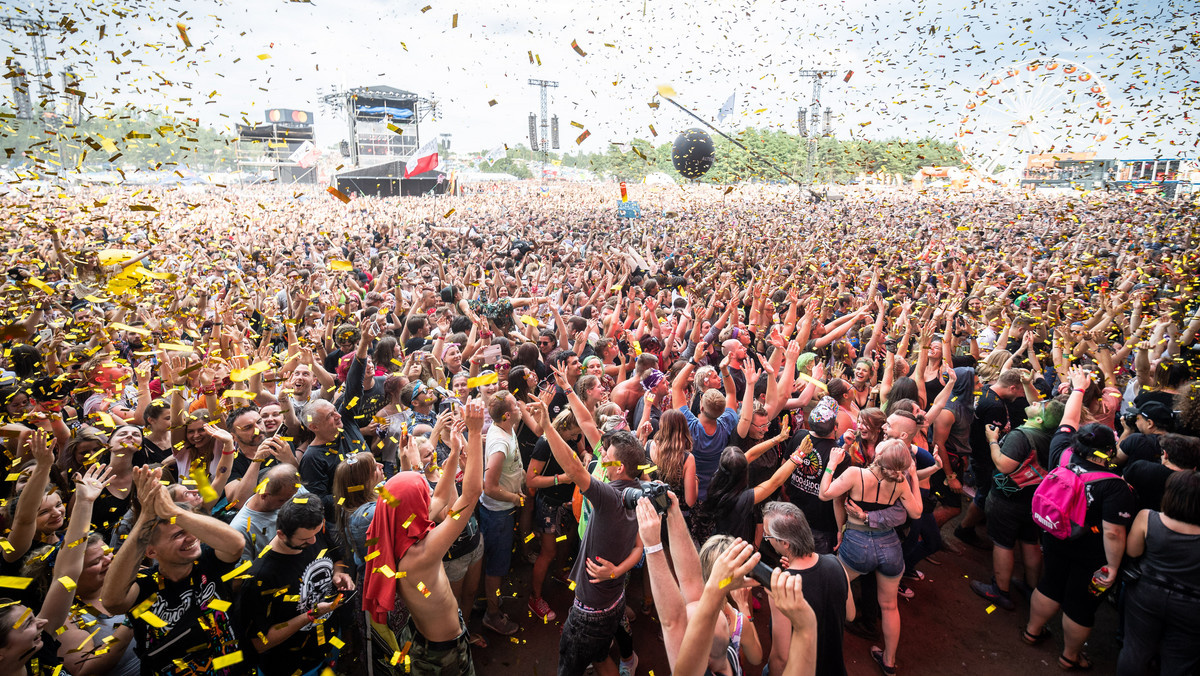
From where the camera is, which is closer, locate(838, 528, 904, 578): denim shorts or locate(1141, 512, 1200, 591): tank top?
locate(1141, 512, 1200, 591): tank top

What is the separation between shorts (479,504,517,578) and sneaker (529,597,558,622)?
434mm

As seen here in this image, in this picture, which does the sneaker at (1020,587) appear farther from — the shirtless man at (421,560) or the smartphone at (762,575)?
the shirtless man at (421,560)

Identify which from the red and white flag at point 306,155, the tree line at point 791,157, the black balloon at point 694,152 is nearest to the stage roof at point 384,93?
the red and white flag at point 306,155

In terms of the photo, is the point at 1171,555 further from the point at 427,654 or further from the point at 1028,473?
the point at 427,654

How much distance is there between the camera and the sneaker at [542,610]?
4.33 meters

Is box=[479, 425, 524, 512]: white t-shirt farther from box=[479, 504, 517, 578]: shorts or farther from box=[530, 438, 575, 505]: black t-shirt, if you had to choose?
box=[530, 438, 575, 505]: black t-shirt

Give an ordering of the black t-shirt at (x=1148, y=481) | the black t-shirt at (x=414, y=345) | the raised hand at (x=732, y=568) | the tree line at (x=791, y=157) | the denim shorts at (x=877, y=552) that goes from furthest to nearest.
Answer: the tree line at (x=791, y=157)
the black t-shirt at (x=414, y=345)
the denim shorts at (x=877, y=552)
the black t-shirt at (x=1148, y=481)
the raised hand at (x=732, y=568)

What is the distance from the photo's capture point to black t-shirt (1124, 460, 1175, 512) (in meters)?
3.49

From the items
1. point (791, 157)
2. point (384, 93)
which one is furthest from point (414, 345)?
point (384, 93)

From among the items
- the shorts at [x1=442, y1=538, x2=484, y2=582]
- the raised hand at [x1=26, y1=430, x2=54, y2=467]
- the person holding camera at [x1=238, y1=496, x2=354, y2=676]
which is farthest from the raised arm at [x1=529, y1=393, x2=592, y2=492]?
the raised hand at [x1=26, y1=430, x2=54, y2=467]

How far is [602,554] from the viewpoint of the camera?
296 centimetres

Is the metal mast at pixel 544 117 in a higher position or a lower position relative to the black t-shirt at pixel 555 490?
higher

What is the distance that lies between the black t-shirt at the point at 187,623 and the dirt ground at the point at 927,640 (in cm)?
176

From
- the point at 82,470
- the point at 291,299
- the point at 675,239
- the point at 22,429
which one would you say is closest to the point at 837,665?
the point at 82,470
